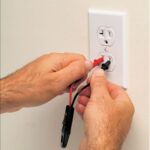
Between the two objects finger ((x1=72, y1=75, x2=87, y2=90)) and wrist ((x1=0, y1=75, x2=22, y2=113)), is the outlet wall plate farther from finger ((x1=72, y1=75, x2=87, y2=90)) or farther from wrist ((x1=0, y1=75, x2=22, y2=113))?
wrist ((x1=0, y1=75, x2=22, y2=113))

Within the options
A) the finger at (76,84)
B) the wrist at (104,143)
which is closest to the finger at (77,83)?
the finger at (76,84)

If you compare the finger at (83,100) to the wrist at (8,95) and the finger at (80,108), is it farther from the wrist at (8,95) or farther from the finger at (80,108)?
the wrist at (8,95)

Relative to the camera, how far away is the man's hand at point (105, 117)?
2.14 ft

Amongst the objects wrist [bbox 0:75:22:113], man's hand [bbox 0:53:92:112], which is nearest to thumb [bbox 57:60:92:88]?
man's hand [bbox 0:53:92:112]

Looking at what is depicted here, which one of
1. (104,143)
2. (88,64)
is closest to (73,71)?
(88,64)

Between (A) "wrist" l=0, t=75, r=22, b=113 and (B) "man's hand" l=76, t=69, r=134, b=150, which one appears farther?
(A) "wrist" l=0, t=75, r=22, b=113

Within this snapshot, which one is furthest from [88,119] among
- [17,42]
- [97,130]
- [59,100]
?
[17,42]

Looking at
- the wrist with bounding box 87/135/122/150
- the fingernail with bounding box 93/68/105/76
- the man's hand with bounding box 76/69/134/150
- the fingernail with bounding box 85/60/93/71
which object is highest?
the fingernail with bounding box 85/60/93/71

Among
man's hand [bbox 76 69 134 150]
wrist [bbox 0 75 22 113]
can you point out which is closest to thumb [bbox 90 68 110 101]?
man's hand [bbox 76 69 134 150]

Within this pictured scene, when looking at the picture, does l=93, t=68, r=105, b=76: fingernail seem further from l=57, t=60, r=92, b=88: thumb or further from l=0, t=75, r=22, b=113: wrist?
l=0, t=75, r=22, b=113: wrist

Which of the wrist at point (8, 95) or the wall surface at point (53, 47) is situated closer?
the wall surface at point (53, 47)

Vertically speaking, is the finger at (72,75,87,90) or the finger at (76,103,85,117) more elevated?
the finger at (72,75,87,90)

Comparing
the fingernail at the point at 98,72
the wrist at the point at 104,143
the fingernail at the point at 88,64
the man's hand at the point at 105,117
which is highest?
the fingernail at the point at 88,64

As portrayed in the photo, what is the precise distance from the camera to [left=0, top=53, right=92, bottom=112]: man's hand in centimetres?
70
